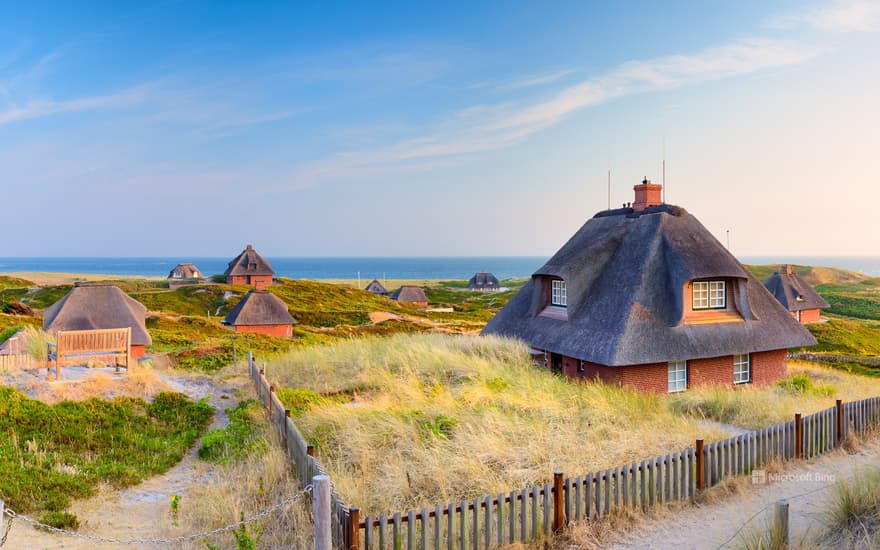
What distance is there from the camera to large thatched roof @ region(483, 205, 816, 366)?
56.3 ft

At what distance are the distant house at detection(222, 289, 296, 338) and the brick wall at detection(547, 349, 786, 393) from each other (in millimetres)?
30865

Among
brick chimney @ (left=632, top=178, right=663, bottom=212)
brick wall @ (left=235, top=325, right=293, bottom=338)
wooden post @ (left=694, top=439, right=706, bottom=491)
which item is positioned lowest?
brick wall @ (left=235, top=325, right=293, bottom=338)

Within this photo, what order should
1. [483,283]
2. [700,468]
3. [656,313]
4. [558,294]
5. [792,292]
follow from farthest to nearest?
[483,283], [792,292], [558,294], [656,313], [700,468]

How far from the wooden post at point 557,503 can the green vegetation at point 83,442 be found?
24.8 ft

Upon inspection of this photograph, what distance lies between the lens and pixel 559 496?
7.25 metres

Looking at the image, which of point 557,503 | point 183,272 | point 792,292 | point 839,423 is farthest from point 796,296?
point 183,272

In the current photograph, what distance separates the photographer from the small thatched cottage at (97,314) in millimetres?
27453

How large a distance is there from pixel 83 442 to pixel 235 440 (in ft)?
10.3

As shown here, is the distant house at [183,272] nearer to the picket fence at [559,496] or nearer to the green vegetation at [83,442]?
the green vegetation at [83,442]

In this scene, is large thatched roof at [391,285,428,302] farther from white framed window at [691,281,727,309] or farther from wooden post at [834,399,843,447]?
wooden post at [834,399,843,447]

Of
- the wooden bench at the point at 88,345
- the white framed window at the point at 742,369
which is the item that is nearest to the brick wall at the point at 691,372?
the white framed window at the point at 742,369

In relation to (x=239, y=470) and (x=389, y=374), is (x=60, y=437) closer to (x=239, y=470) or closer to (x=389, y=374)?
(x=239, y=470)

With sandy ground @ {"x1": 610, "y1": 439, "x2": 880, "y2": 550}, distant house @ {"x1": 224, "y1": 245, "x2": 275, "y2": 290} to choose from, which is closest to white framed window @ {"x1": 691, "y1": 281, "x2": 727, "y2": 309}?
sandy ground @ {"x1": 610, "y1": 439, "x2": 880, "y2": 550}

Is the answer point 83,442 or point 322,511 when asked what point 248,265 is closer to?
point 83,442
